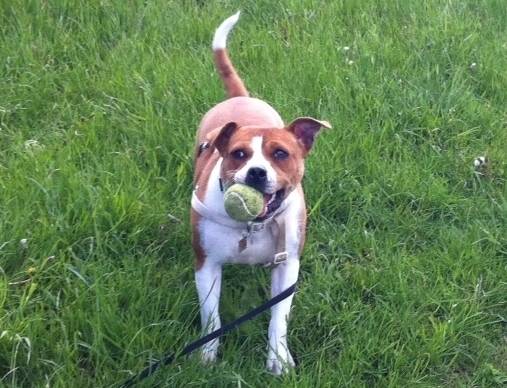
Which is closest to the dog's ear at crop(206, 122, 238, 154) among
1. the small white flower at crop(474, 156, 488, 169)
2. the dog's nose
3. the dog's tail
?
the dog's nose

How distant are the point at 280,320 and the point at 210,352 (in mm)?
253

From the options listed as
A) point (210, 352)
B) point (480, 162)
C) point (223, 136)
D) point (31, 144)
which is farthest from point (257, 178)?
point (480, 162)

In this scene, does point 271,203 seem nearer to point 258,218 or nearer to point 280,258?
point 258,218

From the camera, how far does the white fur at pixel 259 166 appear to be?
97.3 inches

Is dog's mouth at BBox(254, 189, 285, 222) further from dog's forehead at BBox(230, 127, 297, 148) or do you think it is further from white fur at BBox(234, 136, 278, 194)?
dog's forehead at BBox(230, 127, 297, 148)

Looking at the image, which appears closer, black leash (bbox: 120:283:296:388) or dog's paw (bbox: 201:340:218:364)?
black leash (bbox: 120:283:296:388)

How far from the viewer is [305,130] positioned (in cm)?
275

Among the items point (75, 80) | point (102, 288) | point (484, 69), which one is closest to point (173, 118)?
point (75, 80)

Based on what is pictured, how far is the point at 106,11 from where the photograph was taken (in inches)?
177

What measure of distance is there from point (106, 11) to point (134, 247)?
1.93 metres

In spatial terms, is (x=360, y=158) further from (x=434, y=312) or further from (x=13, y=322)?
(x=13, y=322)

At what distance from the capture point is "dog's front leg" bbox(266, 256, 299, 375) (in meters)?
2.62

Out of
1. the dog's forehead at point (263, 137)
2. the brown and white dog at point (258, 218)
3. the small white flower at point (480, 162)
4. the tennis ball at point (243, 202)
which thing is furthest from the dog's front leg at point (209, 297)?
the small white flower at point (480, 162)

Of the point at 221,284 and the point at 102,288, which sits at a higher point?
the point at 102,288
